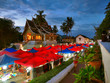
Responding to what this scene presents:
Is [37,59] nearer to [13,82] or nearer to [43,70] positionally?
[43,70]

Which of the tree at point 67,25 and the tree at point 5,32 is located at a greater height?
the tree at point 67,25

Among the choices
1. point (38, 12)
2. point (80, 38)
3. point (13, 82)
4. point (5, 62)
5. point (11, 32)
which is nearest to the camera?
point (13, 82)

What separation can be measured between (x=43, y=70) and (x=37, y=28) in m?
24.3

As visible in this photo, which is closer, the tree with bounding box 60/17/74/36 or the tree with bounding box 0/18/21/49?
the tree with bounding box 0/18/21/49

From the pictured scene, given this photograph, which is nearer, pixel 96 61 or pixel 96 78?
pixel 96 78

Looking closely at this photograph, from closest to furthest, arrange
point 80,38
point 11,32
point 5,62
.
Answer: point 5,62
point 11,32
point 80,38

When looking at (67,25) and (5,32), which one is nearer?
(5,32)

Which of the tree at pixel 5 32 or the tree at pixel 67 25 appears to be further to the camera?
the tree at pixel 67 25

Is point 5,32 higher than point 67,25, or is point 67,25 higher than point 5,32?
point 67,25

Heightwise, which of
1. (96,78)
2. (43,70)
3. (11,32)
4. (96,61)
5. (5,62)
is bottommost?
(43,70)

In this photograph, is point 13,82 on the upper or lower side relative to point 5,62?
lower

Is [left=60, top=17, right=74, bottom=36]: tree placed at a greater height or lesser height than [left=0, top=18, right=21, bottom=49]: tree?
greater

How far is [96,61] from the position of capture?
4344mm

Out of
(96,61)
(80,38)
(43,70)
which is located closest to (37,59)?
(43,70)
